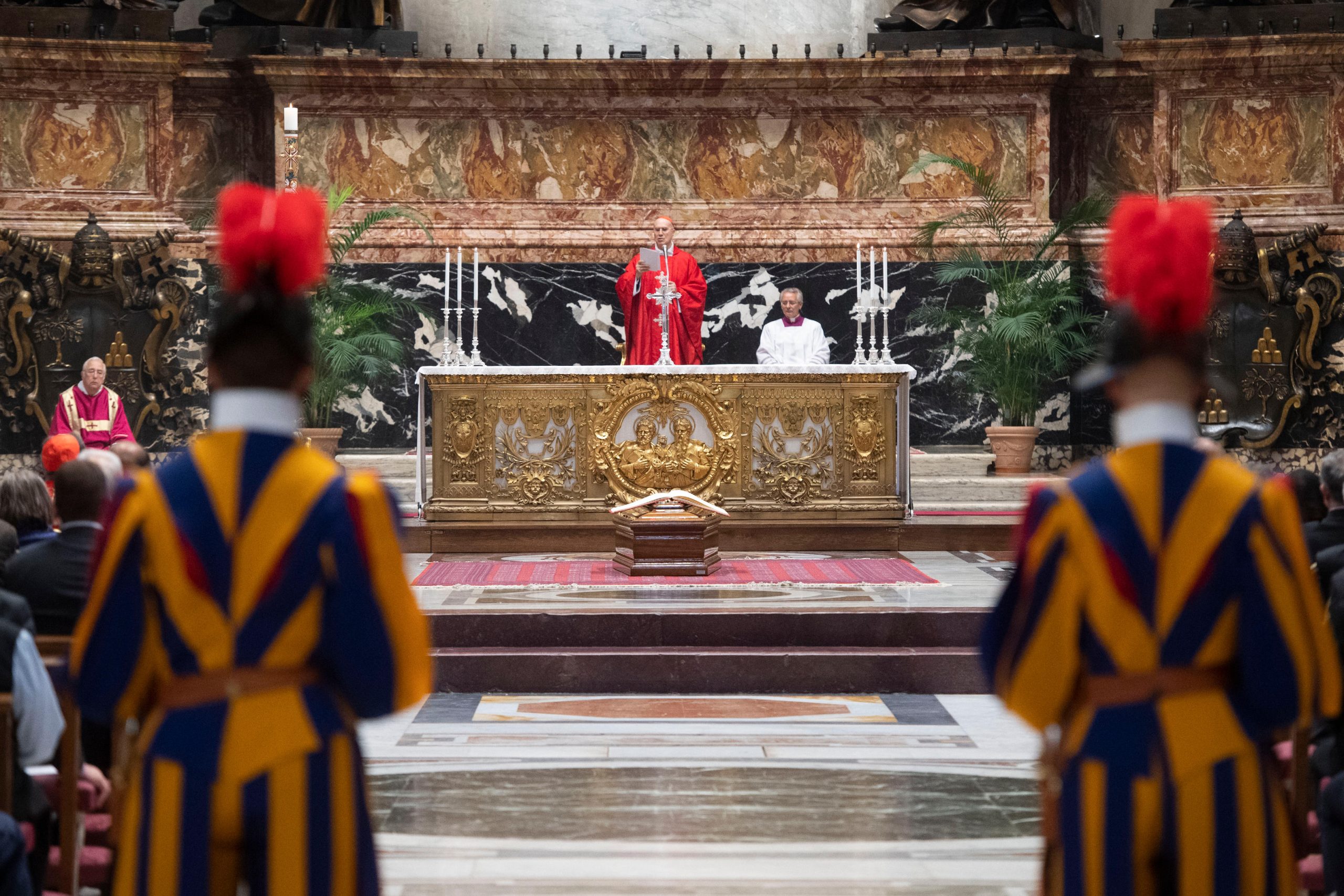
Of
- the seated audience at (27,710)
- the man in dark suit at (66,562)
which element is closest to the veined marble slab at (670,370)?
the man in dark suit at (66,562)

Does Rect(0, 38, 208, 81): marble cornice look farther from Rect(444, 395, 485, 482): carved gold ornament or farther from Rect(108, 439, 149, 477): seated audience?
Rect(108, 439, 149, 477): seated audience

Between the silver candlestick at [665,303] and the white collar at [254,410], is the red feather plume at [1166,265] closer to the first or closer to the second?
the white collar at [254,410]

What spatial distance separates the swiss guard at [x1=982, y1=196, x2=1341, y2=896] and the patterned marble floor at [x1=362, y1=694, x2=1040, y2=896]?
1931 mm

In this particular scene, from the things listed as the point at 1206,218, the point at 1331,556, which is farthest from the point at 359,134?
the point at 1206,218

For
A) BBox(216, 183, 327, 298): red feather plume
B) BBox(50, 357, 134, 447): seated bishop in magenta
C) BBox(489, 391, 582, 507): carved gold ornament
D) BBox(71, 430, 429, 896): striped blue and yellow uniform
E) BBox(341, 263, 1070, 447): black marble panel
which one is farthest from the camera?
BBox(341, 263, 1070, 447): black marble panel

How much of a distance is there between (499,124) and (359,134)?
1236 mm

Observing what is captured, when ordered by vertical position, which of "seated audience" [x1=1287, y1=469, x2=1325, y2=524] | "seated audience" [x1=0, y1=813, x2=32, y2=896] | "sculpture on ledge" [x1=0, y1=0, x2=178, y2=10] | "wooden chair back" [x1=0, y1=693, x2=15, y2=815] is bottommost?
"seated audience" [x1=0, y1=813, x2=32, y2=896]

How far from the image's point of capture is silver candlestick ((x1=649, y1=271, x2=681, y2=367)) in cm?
1065

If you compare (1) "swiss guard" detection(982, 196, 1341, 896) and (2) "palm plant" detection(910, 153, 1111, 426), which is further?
(2) "palm plant" detection(910, 153, 1111, 426)

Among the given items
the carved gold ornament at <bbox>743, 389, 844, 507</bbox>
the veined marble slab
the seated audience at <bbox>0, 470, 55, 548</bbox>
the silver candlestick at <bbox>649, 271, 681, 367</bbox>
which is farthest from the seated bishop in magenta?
the seated audience at <bbox>0, 470, 55, 548</bbox>

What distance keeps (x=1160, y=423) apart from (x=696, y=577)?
677cm

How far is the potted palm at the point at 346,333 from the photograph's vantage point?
12531 mm

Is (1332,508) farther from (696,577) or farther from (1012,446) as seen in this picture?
(1012,446)

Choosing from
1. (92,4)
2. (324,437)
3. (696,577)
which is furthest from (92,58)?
(696,577)
